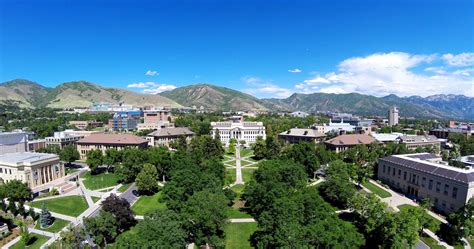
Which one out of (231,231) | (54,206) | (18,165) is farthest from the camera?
(18,165)

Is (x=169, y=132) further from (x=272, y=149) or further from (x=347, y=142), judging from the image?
(x=347, y=142)

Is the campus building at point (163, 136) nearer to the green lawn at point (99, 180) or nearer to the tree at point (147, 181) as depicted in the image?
the green lawn at point (99, 180)

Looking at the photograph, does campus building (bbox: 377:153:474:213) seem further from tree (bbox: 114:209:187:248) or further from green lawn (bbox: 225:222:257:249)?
tree (bbox: 114:209:187:248)

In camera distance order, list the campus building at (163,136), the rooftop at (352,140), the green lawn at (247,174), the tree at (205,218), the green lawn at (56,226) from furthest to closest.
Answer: the campus building at (163,136) → the rooftop at (352,140) → the green lawn at (247,174) → the green lawn at (56,226) → the tree at (205,218)

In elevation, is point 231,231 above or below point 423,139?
below

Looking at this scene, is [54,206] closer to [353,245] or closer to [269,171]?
[269,171]

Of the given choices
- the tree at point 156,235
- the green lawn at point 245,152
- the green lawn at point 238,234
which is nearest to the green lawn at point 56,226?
the tree at point 156,235

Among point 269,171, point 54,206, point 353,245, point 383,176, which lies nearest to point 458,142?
point 383,176

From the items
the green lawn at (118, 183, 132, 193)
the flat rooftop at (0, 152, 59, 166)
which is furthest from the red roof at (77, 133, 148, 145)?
the green lawn at (118, 183, 132, 193)
